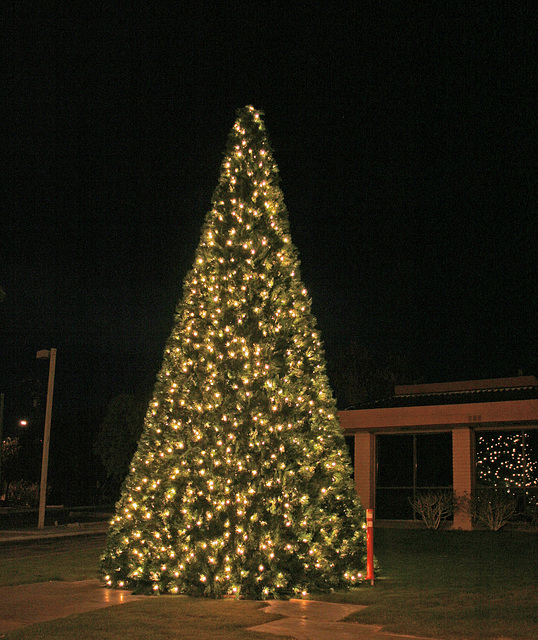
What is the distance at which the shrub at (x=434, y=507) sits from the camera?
843 inches

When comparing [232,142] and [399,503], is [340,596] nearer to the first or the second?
[232,142]

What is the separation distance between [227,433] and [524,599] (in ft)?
→ 13.9

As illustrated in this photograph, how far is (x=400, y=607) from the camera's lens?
8383 millimetres

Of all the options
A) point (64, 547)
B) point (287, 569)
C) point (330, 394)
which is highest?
point (330, 394)

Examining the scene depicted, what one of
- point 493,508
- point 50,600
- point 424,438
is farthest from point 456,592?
point 424,438

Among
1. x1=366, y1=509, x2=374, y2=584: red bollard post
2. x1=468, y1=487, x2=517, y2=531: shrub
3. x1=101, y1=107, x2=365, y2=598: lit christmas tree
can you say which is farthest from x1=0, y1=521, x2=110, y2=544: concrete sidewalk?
x1=366, y1=509, x2=374, y2=584: red bollard post

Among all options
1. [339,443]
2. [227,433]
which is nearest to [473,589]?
[339,443]

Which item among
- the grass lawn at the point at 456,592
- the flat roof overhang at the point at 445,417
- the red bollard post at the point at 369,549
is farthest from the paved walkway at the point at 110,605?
the flat roof overhang at the point at 445,417

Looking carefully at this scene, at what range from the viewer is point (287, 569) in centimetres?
901

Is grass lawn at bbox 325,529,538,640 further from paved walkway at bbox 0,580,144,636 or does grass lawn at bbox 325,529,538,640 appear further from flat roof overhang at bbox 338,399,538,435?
flat roof overhang at bbox 338,399,538,435

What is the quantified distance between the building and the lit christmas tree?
43.5 feet

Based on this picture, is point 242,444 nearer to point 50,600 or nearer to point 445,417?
point 50,600

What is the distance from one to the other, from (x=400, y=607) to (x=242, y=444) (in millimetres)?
2708

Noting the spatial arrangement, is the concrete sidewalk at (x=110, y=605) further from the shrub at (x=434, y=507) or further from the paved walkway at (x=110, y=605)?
the shrub at (x=434, y=507)
